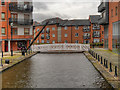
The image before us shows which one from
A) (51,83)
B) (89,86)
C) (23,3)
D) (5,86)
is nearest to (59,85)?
(51,83)

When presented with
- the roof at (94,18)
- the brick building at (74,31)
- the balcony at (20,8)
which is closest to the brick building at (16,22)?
the balcony at (20,8)

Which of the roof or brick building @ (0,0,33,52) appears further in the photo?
the roof

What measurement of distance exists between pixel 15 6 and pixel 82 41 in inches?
1536

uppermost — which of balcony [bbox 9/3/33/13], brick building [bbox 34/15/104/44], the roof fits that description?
the roof

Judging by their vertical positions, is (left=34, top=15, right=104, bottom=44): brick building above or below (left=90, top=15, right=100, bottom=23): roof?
below

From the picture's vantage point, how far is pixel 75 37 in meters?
72.2

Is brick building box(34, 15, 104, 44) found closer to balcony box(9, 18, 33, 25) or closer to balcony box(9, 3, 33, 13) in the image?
balcony box(9, 3, 33, 13)

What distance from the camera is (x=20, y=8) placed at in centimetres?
3931

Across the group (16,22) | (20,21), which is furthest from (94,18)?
(16,22)

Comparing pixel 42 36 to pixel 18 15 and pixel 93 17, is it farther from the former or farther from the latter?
pixel 18 15

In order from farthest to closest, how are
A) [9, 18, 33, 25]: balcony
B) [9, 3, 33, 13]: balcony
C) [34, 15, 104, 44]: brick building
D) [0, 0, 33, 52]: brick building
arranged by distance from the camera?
[34, 15, 104, 44]: brick building < [9, 18, 33, 25]: balcony < [9, 3, 33, 13]: balcony < [0, 0, 33, 52]: brick building

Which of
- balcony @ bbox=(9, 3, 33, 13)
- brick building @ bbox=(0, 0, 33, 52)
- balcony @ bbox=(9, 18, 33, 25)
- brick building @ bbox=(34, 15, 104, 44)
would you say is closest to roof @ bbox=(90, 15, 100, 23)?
brick building @ bbox=(34, 15, 104, 44)

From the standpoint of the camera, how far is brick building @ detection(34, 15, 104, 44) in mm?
70062

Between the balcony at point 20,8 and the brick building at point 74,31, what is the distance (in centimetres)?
3251
